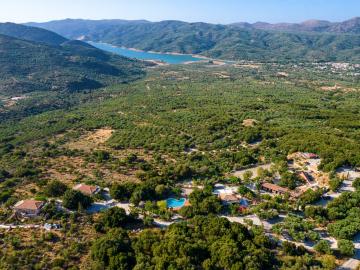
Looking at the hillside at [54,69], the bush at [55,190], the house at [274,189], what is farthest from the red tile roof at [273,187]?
the hillside at [54,69]

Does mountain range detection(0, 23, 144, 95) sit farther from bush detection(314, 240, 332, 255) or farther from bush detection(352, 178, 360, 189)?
bush detection(314, 240, 332, 255)

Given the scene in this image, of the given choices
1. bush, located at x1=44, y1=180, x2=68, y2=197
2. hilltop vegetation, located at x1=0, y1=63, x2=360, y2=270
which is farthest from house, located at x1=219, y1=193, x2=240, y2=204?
bush, located at x1=44, y1=180, x2=68, y2=197

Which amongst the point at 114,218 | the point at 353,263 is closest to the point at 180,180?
the point at 114,218

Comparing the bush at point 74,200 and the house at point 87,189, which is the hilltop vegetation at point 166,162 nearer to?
the bush at point 74,200

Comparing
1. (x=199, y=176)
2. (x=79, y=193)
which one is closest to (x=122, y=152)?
(x=199, y=176)

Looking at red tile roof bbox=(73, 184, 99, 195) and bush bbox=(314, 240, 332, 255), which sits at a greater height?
bush bbox=(314, 240, 332, 255)

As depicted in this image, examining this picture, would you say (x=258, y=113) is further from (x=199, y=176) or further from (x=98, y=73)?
(x=98, y=73)

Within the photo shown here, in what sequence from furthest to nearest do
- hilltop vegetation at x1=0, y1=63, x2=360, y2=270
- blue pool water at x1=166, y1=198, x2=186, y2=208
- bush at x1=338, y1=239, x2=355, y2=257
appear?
blue pool water at x1=166, y1=198, x2=186, y2=208, bush at x1=338, y1=239, x2=355, y2=257, hilltop vegetation at x1=0, y1=63, x2=360, y2=270
